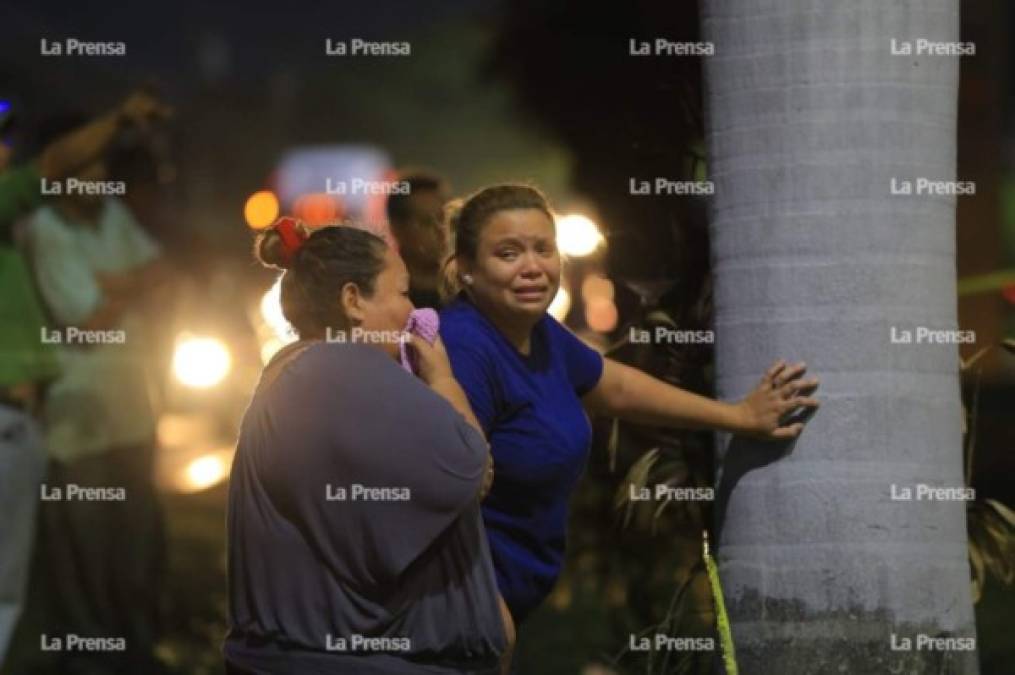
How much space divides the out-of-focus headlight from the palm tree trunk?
5.17 m

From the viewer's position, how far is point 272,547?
5.41m

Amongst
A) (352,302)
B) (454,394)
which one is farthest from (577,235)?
(352,302)

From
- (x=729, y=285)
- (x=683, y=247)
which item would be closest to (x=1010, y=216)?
(x=683, y=247)

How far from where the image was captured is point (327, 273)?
5.58 meters

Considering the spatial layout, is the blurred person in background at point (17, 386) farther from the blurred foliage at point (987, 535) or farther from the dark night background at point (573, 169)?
the blurred foliage at point (987, 535)

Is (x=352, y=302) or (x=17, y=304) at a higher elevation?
(x=17, y=304)

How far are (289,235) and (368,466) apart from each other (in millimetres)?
679

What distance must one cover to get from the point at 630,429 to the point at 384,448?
3.16 m

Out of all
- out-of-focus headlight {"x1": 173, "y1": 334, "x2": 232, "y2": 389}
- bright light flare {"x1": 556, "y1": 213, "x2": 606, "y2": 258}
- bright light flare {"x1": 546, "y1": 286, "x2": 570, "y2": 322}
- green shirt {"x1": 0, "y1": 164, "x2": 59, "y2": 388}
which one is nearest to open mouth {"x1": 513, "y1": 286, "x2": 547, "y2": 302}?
green shirt {"x1": 0, "y1": 164, "x2": 59, "y2": 388}

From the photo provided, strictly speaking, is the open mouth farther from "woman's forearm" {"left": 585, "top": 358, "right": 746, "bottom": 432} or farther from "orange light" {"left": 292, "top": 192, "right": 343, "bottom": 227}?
"orange light" {"left": 292, "top": 192, "right": 343, "bottom": 227}

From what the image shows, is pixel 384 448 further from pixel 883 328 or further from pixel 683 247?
pixel 683 247

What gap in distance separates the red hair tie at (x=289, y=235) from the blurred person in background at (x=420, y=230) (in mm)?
1235

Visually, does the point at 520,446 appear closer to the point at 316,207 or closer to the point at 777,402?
the point at 777,402

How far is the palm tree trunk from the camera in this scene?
6.66 meters
